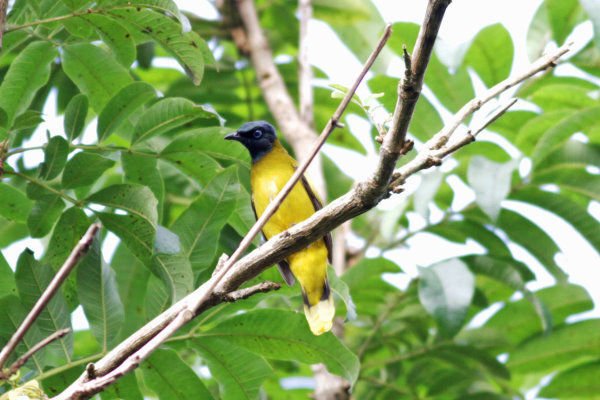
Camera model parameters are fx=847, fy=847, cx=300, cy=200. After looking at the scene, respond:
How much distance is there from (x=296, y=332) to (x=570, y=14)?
2.38 m

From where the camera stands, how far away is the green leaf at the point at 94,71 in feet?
10.4

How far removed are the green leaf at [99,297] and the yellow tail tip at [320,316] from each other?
2.23 ft

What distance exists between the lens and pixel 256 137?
178 inches

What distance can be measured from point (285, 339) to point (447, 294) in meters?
0.83

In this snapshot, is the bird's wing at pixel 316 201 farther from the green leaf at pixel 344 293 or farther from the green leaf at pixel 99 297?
the green leaf at pixel 99 297

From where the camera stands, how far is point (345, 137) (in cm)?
526

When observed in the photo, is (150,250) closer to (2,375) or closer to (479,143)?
(2,375)

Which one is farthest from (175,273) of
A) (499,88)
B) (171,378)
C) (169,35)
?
(499,88)

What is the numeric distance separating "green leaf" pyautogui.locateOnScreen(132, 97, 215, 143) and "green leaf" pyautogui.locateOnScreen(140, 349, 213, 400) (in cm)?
78

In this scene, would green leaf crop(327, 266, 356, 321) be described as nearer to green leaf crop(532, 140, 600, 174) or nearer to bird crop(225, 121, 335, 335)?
bird crop(225, 121, 335, 335)

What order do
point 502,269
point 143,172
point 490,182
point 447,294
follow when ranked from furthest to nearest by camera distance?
point 502,269 → point 490,182 → point 447,294 → point 143,172

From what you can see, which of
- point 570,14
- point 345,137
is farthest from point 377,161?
point 345,137

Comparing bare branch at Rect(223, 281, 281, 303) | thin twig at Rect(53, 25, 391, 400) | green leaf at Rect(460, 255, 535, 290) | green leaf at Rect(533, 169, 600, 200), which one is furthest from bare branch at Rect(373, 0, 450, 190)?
green leaf at Rect(533, 169, 600, 200)

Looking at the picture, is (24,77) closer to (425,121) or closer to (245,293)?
(245,293)
